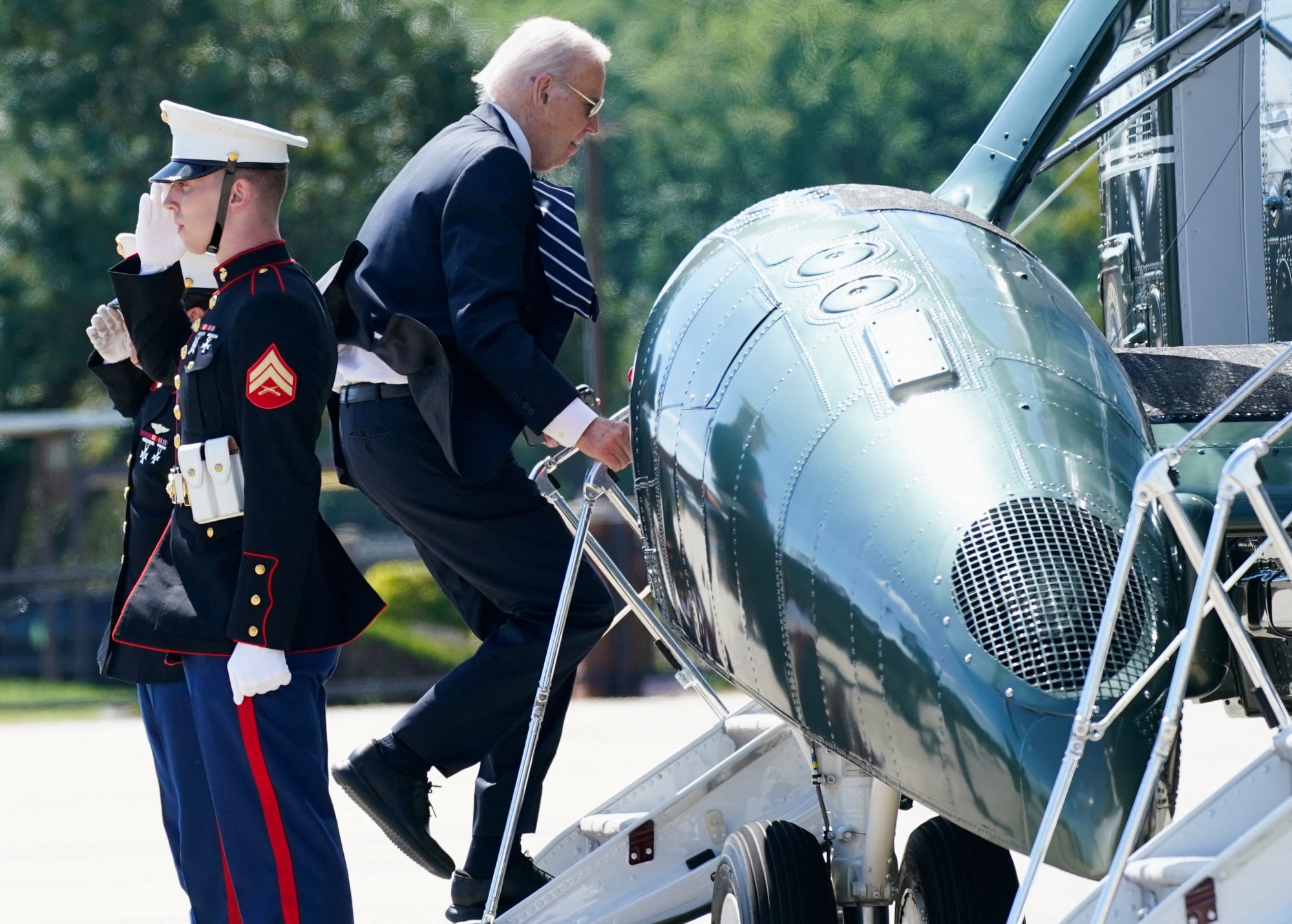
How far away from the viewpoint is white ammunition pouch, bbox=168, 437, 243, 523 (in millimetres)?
3799

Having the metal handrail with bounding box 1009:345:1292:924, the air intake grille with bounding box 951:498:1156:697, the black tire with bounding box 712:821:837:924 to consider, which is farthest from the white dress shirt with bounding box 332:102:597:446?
the metal handrail with bounding box 1009:345:1292:924

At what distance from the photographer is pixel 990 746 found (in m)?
2.94

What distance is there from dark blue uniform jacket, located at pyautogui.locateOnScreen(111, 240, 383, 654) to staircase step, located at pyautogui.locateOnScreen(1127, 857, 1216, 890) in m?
1.75

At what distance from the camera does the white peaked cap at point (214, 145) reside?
3.89 m

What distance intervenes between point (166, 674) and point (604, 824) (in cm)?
132

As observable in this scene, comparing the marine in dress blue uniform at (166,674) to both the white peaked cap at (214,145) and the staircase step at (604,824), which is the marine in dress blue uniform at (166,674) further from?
the staircase step at (604,824)

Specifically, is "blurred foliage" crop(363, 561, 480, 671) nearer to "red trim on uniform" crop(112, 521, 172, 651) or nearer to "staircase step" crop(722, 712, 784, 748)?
"staircase step" crop(722, 712, 784, 748)

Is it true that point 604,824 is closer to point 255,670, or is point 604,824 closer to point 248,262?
point 255,670

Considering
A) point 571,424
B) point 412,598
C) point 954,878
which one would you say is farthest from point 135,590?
point 412,598

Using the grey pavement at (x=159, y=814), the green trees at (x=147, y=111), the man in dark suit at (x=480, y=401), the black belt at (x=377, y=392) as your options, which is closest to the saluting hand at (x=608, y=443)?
the man in dark suit at (x=480, y=401)

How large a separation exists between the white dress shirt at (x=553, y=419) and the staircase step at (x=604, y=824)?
3.41ft

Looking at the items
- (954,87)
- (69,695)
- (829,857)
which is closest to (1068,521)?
(829,857)

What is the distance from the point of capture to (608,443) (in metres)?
4.20

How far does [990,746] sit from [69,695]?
13.9 m
